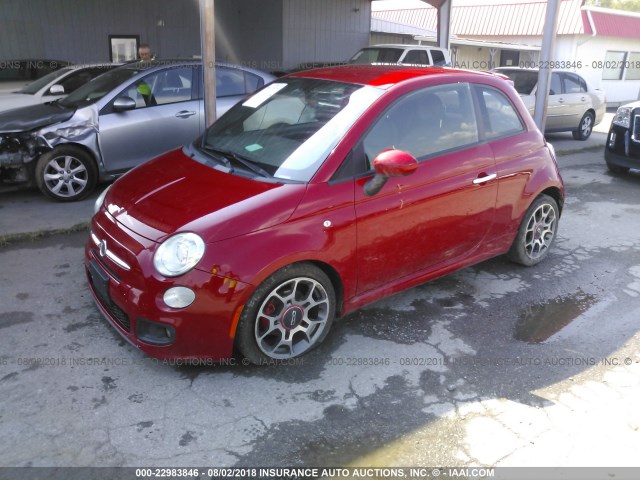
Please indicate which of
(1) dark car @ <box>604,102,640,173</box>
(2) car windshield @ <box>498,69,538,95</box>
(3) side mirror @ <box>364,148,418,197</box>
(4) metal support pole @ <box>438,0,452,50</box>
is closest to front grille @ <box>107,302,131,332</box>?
(3) side mirror @ <box>364,148,418,197</box>

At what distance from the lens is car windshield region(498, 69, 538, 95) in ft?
37.6

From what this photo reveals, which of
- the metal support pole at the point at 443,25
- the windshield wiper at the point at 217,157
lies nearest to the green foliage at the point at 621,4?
the metal support pole at the point at 443,25

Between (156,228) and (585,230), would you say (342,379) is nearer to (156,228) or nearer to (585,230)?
(156,228)

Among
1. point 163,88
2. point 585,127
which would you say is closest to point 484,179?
point 163,88

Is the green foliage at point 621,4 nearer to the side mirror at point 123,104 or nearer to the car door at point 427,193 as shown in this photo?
the side mirror at point 123,104

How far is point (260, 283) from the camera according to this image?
314 centimetres

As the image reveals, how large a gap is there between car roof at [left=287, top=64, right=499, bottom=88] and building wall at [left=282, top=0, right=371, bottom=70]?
12673 mm

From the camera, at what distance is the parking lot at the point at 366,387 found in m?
2.78

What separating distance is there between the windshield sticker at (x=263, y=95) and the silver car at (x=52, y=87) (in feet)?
14.7

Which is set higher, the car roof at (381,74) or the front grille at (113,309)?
the car roof at (381,74)

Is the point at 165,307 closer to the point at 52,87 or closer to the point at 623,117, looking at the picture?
the point at 52,87

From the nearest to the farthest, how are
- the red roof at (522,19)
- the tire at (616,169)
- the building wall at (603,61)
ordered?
the tire at (616,169)
the red roof at (522,19)
the building wall at (603,61)

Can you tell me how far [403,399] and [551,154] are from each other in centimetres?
284

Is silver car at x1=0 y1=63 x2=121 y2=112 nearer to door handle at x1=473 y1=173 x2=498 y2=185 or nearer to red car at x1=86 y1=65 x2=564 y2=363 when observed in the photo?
red car at x1=86 y1=65 x2=564 y2=363
